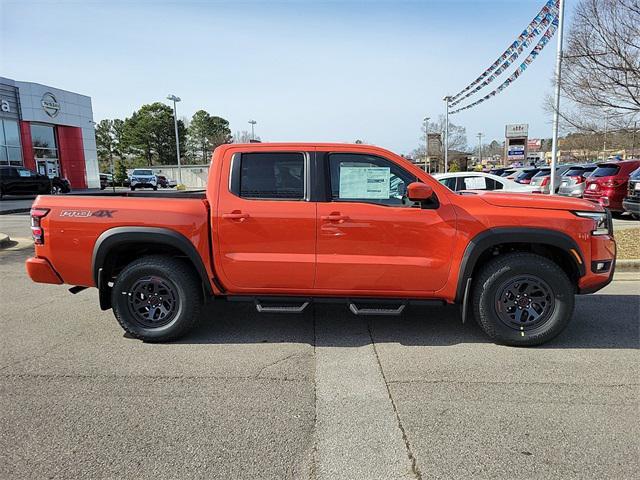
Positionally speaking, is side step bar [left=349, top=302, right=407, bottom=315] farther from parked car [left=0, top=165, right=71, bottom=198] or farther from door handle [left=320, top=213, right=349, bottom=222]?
parked car [left=0, top=165, right=71, bottom=198]

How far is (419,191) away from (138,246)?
279 centimetres

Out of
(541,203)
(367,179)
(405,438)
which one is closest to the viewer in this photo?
(405,438)

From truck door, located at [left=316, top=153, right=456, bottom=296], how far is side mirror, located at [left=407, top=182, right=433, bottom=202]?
7.5 inches

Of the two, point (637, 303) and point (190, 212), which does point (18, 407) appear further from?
point (637, 303)

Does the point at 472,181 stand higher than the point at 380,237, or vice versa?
the point at 472,181

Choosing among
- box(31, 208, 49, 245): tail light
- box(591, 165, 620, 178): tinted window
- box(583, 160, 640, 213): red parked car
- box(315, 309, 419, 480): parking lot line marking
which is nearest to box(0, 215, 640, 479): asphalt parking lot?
box(315, 309, 419, 480): parking lot line marking

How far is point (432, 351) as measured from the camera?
4176 mm

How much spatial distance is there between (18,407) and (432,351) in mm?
3370

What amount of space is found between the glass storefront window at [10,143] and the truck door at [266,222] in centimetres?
3050

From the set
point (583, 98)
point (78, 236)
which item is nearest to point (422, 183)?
point (78, 236)

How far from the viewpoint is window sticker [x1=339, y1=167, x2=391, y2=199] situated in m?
4.26

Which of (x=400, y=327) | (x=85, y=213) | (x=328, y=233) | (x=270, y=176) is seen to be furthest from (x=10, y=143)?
(x=400, y=327)

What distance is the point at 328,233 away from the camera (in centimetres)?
417

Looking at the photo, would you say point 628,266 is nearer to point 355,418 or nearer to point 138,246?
point 355,418
